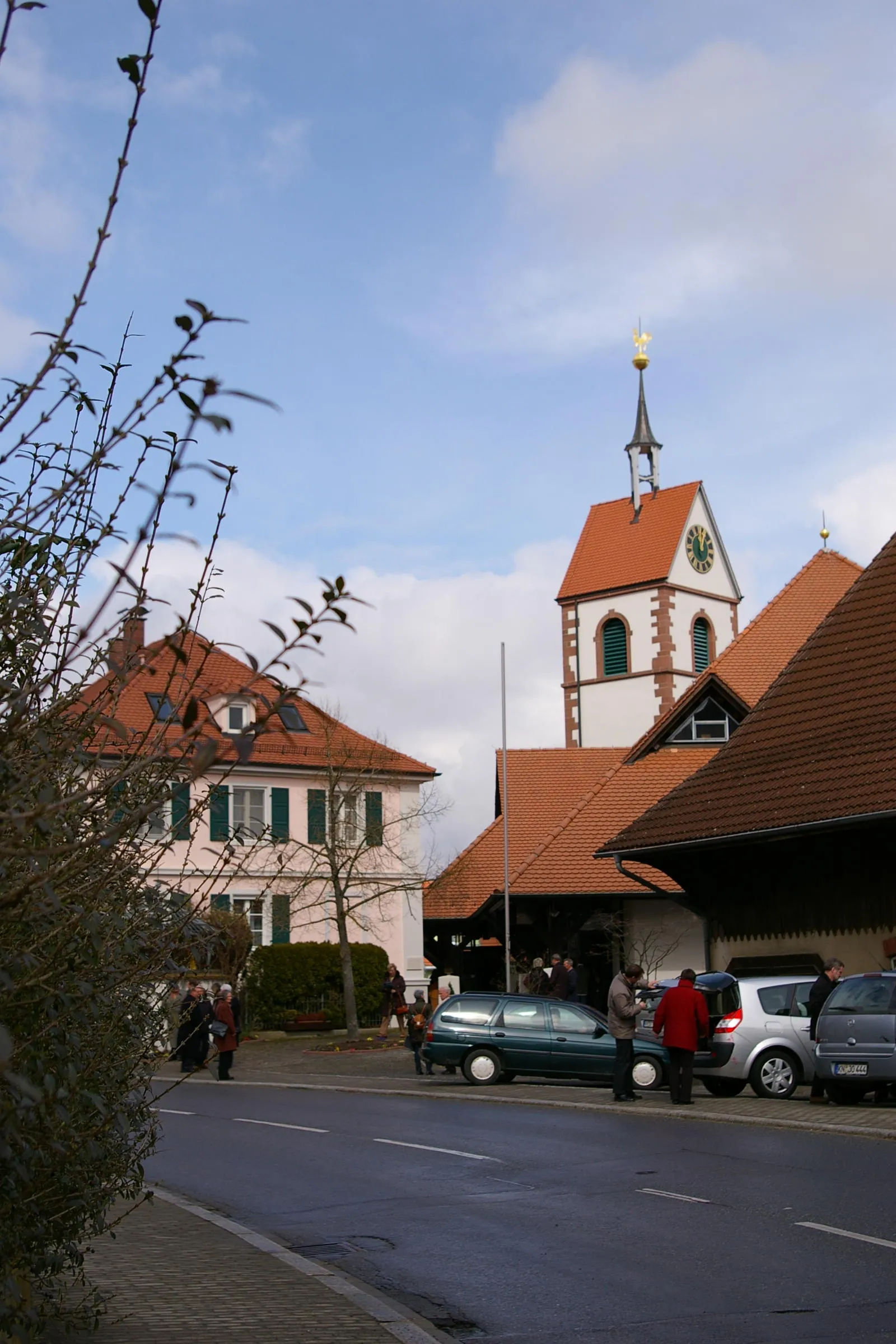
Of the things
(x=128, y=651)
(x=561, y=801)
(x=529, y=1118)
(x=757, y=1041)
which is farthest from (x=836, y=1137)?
(x=561, y=801)

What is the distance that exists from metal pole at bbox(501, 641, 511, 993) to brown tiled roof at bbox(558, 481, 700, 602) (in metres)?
30.3

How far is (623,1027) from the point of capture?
22.0 meters

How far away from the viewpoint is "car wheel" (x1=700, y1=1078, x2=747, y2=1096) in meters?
23.3

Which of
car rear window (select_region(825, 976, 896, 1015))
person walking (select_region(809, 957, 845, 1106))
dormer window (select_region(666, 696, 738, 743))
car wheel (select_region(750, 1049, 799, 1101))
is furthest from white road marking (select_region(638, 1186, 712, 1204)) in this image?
dormer window (select_region(666, 696, 738, 743))

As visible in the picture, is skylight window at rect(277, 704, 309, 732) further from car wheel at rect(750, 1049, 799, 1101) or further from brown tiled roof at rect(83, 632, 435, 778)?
car wheel at rect(750, 1049, 799, 1101)

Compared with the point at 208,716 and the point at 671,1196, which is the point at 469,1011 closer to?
the point at 671,1196

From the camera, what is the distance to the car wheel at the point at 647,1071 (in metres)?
24.6

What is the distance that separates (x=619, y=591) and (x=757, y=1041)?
56331mm

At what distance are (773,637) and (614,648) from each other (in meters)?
35.8

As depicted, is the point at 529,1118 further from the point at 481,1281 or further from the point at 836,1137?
the point at 481,1281

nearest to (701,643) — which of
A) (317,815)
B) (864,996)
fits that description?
(317,815)

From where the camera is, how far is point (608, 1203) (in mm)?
12453

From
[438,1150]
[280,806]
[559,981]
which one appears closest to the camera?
[438,1150]

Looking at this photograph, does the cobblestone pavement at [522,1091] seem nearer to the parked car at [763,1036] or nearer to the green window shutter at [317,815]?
the parked car at [763,1036]
